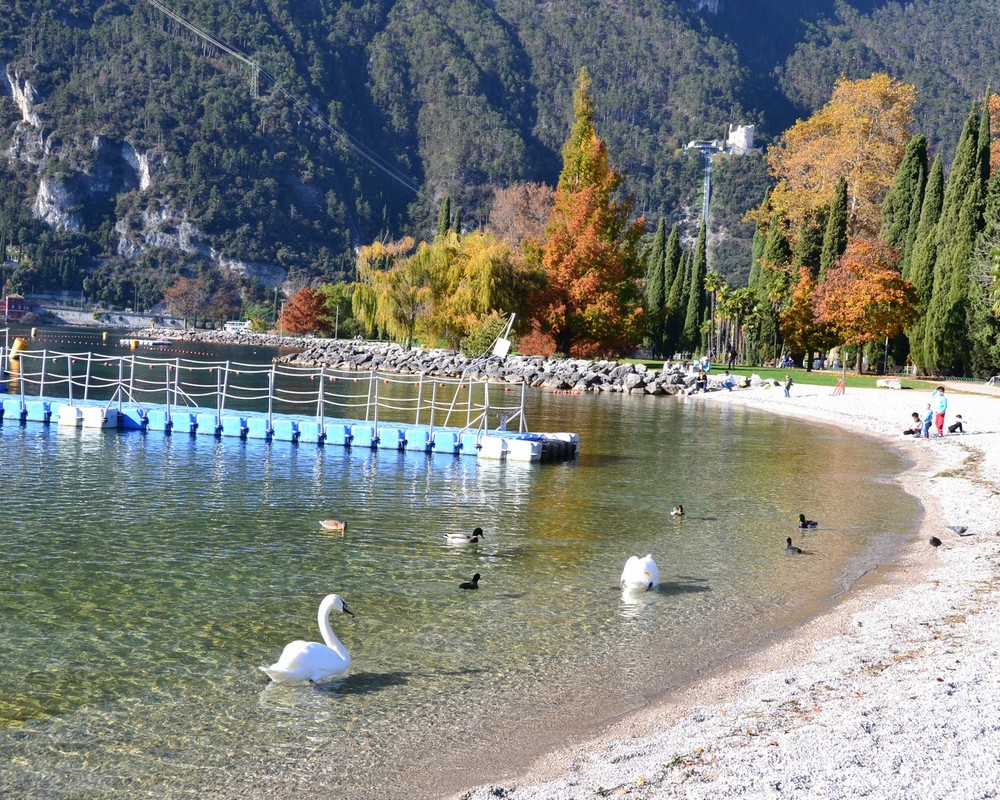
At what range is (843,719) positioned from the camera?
862 cm

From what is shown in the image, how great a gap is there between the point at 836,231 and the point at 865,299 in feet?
33.6

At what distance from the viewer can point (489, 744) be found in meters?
8.82

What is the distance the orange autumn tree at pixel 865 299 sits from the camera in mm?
58594

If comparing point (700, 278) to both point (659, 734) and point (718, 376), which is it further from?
point (659, 734)

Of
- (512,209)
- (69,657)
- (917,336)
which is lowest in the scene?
(69,657)

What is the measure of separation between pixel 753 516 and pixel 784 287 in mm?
56287

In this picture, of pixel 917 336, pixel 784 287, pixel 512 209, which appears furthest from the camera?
pixel 512 209

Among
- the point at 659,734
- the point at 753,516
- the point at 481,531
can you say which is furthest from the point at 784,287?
the point at 659,734

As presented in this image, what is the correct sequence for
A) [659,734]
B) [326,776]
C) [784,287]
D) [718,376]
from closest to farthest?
[326,776]
[659,734]
[718,376]
[784,287]

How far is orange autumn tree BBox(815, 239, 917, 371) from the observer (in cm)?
5859

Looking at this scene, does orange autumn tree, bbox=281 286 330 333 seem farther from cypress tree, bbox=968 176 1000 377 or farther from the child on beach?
the child on beach

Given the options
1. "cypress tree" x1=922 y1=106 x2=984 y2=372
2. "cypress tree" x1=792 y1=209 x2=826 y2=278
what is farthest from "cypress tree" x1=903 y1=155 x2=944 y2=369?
"cypress tree" x1=792 y1=209 x2=826 y2=278

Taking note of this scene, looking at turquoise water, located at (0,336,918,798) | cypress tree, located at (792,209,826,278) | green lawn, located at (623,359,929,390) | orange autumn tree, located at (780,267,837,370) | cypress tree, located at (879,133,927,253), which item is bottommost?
turquoise water, located at (0,336,918,798)

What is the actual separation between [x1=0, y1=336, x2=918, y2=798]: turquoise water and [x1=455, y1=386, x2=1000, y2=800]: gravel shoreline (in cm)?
56
